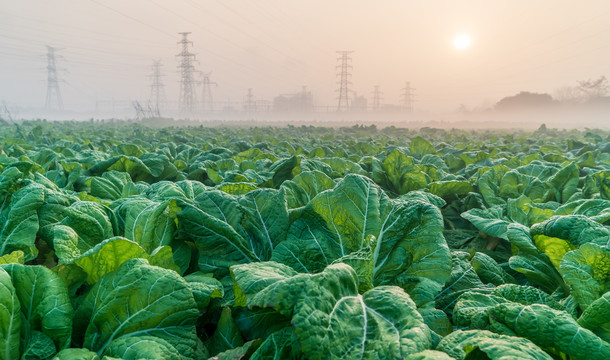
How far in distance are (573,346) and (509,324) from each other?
18 centimetres

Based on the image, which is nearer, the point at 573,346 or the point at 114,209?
Answer: the point at 573,346

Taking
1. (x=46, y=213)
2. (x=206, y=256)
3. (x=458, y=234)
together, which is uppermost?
(x=46, y=213)

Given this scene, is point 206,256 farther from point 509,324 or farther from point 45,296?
point 509,324

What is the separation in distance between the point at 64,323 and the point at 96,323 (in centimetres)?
9

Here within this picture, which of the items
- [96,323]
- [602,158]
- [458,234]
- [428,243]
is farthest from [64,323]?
[602,158]

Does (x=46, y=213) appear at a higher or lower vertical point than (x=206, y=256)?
higher

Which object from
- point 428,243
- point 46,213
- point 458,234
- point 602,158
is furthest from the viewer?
point 602,158

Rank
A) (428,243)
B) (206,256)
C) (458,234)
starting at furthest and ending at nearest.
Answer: (458,234), (206,256), (428,243)

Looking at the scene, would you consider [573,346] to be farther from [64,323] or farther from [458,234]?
[458,234]

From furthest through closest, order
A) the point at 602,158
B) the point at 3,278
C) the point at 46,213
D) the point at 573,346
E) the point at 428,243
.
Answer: the point at 602,158 → the point at 46,213 → the point at 428,243 → the point at 3,278 → the point at 573,346

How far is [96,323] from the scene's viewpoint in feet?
4.17

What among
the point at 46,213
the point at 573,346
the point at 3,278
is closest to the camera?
the point at 573,346

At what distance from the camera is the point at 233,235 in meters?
1.74

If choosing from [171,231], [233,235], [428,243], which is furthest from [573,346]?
[171,231]
